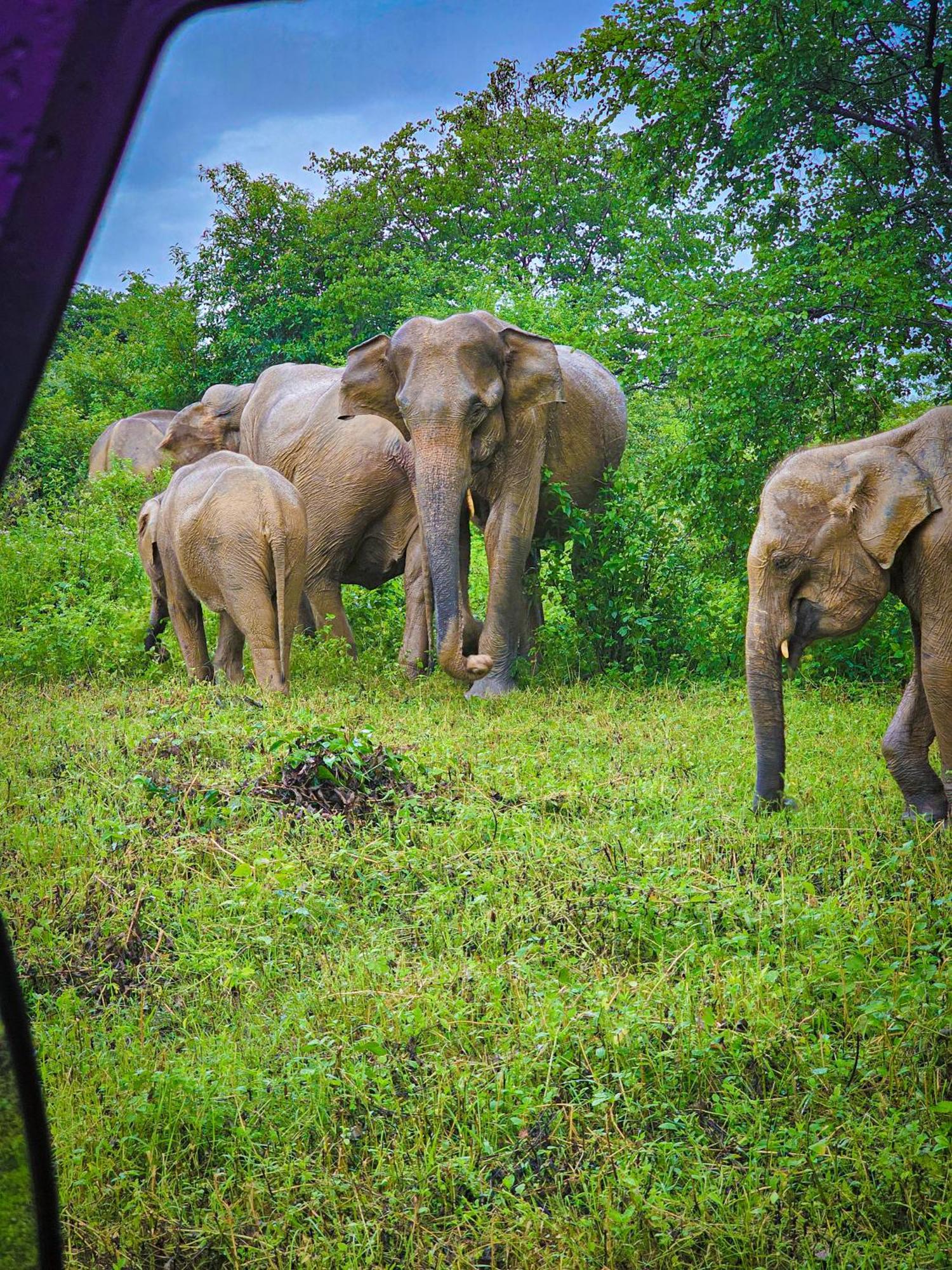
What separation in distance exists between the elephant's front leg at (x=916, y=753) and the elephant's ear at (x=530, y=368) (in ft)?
13.5

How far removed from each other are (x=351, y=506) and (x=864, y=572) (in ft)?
18.1

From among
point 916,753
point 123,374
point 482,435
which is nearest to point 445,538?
point 482,435

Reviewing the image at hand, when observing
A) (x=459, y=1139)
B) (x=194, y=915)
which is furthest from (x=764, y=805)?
(x=459, y=1139)

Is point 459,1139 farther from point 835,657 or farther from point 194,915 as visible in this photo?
point 835,657

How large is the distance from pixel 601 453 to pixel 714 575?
152 cm

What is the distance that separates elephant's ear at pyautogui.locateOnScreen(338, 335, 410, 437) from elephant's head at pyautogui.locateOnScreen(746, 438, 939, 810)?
13.5 ft

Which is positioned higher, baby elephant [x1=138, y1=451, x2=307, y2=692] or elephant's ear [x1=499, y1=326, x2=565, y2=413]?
elephant's ear [x1=499, y1=326, x2=565, y2=413]

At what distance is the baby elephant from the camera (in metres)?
7.76

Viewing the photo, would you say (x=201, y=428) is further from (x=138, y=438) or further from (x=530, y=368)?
(x=138, y=438)

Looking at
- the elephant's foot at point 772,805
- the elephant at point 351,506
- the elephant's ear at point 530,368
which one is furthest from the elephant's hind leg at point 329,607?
the elephant's foot at point 772,805

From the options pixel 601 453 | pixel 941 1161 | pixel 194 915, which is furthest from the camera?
pixel 601 453

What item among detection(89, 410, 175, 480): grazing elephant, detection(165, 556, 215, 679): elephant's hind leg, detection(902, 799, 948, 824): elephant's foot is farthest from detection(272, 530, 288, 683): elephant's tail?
detection(89, 410, 175, 480): grazing elephant

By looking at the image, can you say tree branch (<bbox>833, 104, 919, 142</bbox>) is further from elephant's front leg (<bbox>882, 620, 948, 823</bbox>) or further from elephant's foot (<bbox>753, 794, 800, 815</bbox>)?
elephant's foot (<bbox>753, 794, 800, 815</bbox>)

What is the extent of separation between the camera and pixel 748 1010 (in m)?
3.20
